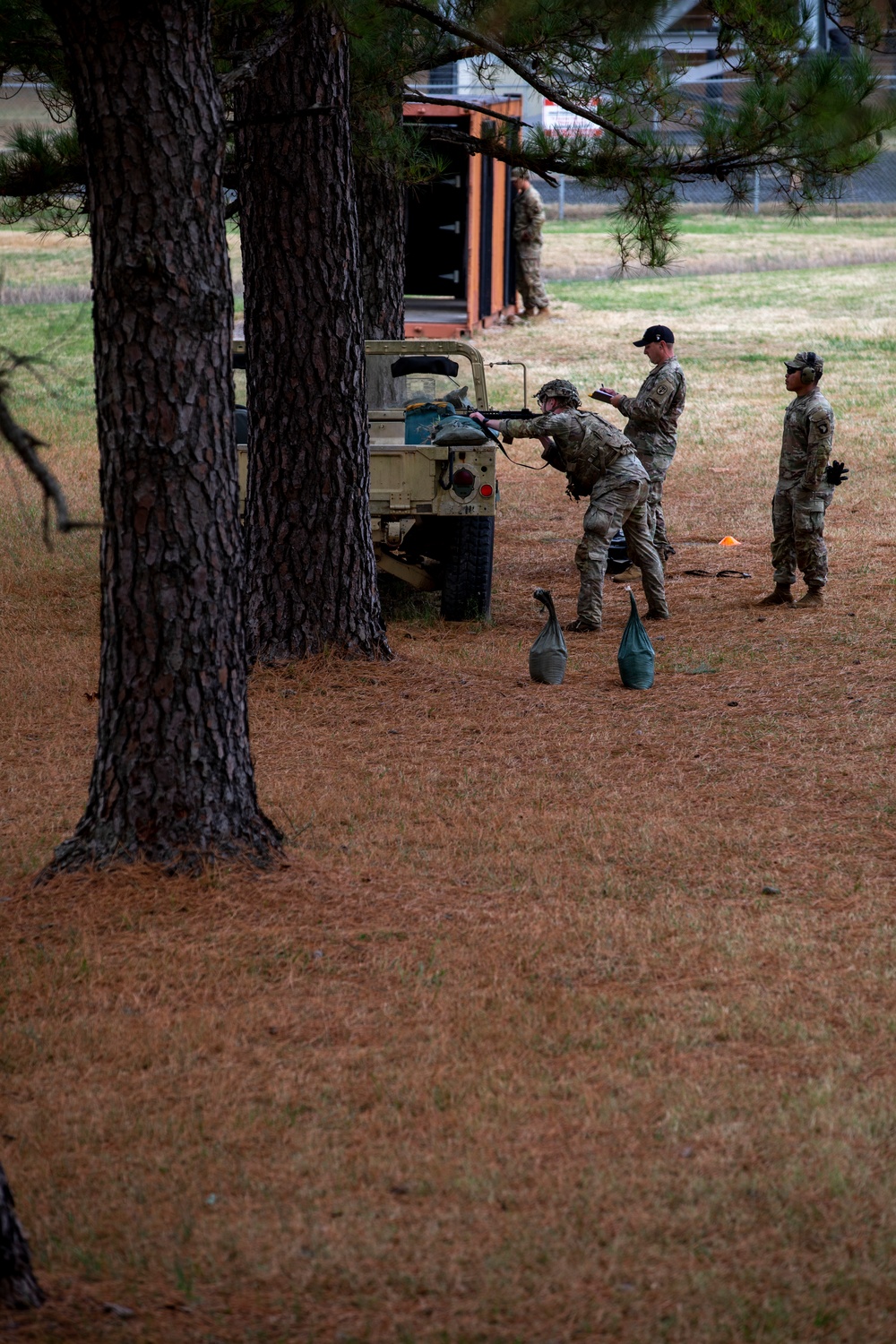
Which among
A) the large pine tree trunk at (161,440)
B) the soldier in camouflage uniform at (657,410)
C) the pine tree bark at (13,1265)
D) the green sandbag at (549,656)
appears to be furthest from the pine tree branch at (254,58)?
the soldier in camouflage uniform at (657,410)

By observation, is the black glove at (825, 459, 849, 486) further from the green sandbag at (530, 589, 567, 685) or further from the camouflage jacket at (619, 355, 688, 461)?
the green sandbag at (530, 589, 567, 685)

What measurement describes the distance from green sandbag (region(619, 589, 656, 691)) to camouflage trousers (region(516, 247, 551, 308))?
781 inches

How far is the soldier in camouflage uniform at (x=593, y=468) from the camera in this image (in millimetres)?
8859

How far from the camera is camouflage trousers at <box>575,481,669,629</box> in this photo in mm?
8867

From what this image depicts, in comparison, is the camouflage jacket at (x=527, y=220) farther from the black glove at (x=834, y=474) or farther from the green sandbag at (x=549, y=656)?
the green sandbag at (x=549, y=656)

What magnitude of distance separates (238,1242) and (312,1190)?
25 cm

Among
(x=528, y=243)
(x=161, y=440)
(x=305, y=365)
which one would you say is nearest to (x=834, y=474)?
(x=305, y=365)

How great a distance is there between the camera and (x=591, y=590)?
9.12 metres

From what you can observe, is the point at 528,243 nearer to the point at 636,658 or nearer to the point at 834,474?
the point at 834,474

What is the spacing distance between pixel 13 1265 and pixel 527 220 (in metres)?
24.0

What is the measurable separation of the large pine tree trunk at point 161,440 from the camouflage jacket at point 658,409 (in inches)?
219

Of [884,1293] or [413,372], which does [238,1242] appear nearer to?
[884,1293]

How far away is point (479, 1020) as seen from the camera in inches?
168

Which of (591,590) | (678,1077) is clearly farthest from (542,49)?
(678,1077)
